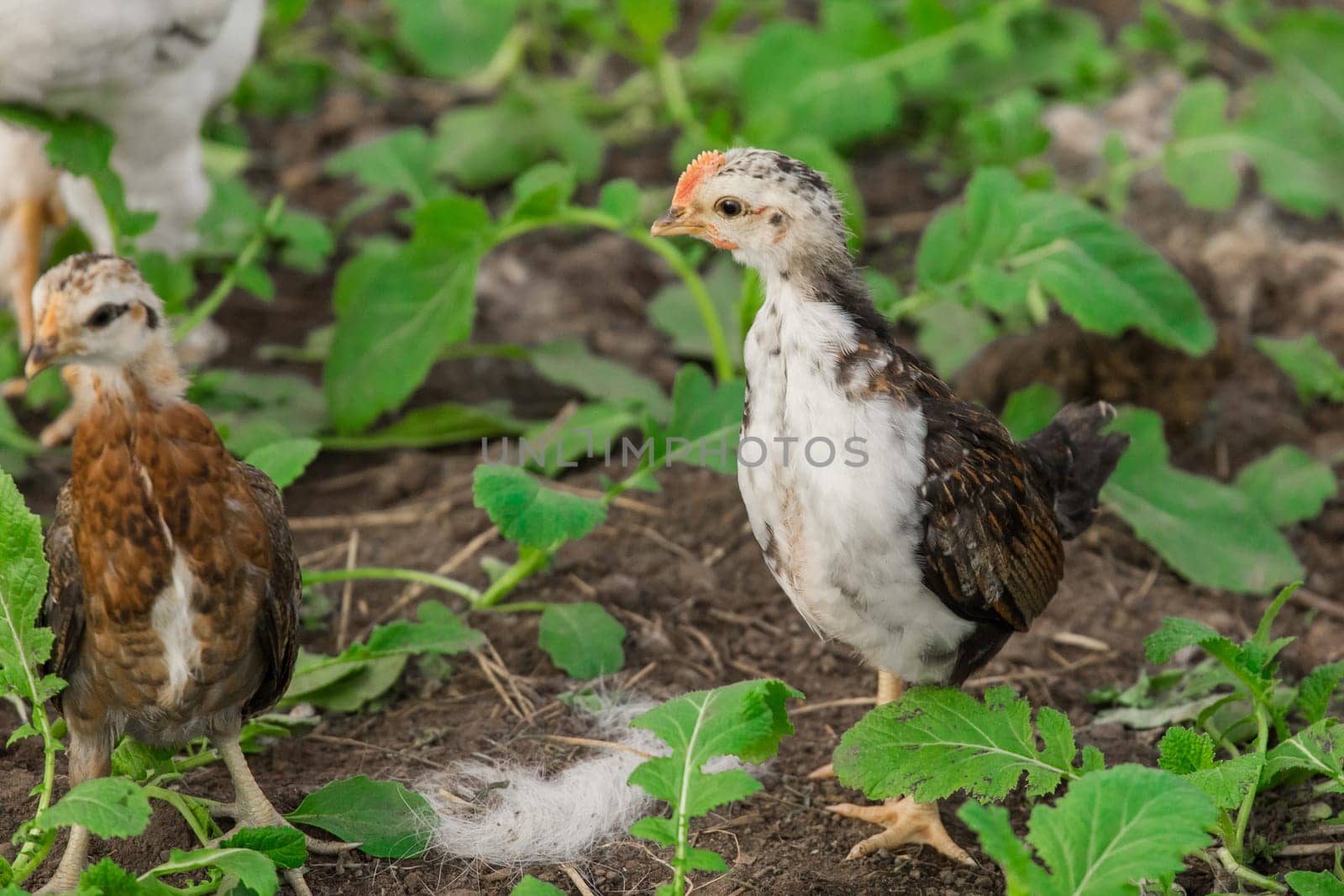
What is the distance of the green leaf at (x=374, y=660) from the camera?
11.6 ft

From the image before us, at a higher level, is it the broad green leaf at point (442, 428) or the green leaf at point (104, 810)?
the broad green leaf at point (442, 428)

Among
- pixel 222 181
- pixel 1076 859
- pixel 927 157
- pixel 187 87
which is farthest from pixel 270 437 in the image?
pixel 927 157

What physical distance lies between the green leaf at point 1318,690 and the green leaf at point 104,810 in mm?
2538

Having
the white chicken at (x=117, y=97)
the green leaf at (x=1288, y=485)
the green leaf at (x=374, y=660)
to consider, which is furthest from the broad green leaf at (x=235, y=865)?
the green leaf at (x=1288, y=485)

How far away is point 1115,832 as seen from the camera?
2578mm

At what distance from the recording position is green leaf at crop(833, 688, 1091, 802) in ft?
9.97

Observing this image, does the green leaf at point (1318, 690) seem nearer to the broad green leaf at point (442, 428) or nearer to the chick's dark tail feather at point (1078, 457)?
the chick's dark tail feather at point (1078, 457)

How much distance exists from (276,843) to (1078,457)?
2.12 metres

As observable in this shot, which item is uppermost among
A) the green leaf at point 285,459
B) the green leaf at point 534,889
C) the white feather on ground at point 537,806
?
the green leaf at point 285,459

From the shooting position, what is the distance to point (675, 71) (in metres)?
6.61

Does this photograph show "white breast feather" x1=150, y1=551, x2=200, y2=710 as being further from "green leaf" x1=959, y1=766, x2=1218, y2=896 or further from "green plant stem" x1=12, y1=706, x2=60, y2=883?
"green leaf" x1=959, y1=766, x2=1218, y2=896

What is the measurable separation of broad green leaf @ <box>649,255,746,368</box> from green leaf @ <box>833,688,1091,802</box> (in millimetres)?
2228

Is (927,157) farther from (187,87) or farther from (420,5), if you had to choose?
(187,87)

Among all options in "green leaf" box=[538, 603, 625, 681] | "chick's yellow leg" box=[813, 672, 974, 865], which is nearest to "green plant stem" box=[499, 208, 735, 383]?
"green leaf" box=[538, 603, 625, 681]
